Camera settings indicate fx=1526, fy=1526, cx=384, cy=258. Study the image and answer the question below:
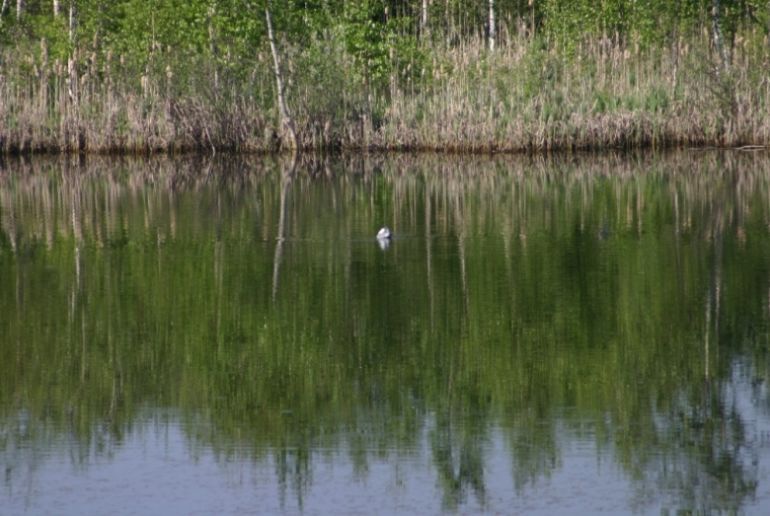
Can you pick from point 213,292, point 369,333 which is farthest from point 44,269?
point 369,333

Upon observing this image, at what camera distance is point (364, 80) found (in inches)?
949

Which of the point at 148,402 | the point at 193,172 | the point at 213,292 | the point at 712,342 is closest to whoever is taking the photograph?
the point at 148,402

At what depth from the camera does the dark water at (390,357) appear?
6551 millimetres

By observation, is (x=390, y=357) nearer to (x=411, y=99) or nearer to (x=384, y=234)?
(x=384, y=234)

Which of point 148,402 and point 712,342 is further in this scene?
point 712,342

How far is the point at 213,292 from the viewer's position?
11.0 metres

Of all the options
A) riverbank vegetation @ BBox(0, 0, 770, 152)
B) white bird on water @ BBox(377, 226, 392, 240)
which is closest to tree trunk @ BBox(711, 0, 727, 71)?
riverbank vegetation @ BBox(0, 0, 770, 152)

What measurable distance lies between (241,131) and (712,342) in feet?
51.4

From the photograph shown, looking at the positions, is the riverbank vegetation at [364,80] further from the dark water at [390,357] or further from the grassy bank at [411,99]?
the dark water at [390,357]

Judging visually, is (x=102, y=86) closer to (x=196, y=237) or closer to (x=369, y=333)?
(x=196, y=237)

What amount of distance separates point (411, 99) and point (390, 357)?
14819mm

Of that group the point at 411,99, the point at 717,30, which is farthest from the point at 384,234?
the point at 717,30

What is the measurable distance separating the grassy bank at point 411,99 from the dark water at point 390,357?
6350 millimetres

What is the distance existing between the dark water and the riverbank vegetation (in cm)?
641
